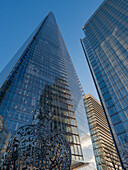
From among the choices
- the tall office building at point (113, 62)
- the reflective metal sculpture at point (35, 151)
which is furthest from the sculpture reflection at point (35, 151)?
the tall office building at point (113, 62)

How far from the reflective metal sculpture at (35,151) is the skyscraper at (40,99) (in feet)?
54.7

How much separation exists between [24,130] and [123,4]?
62.1 meters

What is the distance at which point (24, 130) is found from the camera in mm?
7449

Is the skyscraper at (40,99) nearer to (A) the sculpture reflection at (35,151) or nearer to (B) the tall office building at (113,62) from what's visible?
(B) the tall office building at (113,62)

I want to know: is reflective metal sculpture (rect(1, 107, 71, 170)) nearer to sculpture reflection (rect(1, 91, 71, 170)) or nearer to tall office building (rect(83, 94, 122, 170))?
sculpture reflection (rect(1, 91, 71, 170))

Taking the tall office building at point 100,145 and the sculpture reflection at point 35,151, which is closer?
the sculpture reflection at point 35,151

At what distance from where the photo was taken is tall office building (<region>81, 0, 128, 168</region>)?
34.2 metres

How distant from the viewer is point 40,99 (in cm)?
3300

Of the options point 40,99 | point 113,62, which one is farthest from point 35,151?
point 113,62

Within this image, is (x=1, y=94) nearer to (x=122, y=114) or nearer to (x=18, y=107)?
(x=18, y=107)

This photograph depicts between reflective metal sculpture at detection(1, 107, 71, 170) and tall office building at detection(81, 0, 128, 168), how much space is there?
96.3 feet

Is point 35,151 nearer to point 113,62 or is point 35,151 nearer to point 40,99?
point 40,99

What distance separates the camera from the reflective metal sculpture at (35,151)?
6.30m

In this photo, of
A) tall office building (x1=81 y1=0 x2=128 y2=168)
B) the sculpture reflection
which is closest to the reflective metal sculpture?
the sculpture reflection
